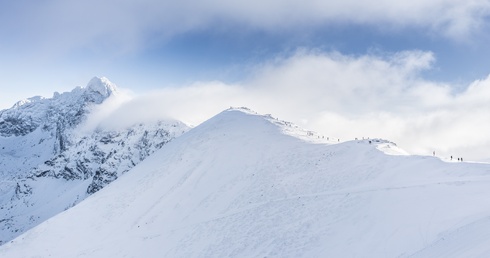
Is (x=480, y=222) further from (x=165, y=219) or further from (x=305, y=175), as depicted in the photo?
(x=165, y=219)

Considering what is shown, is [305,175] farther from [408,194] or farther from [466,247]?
[466,247]

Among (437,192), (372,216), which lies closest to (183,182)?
(372,216)

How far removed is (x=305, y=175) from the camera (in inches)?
1948

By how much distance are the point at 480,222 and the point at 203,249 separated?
26.6m

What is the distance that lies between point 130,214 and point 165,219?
26.2 feet

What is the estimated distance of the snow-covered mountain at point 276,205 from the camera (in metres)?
30.1

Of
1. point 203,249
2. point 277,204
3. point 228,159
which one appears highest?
point 228,159

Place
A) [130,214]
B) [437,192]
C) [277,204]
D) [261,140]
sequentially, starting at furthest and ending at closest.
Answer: [261,140]
[130,214]
[277,204]
[437,192]

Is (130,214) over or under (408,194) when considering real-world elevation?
under

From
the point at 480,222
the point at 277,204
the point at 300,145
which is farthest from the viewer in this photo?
the point at 300,145

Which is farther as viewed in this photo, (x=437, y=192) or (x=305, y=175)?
(x=305, y=175)

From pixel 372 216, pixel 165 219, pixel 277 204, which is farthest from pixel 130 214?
pixel 372 216

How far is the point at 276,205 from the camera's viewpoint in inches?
1736

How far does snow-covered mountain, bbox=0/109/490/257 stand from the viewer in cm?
3009
